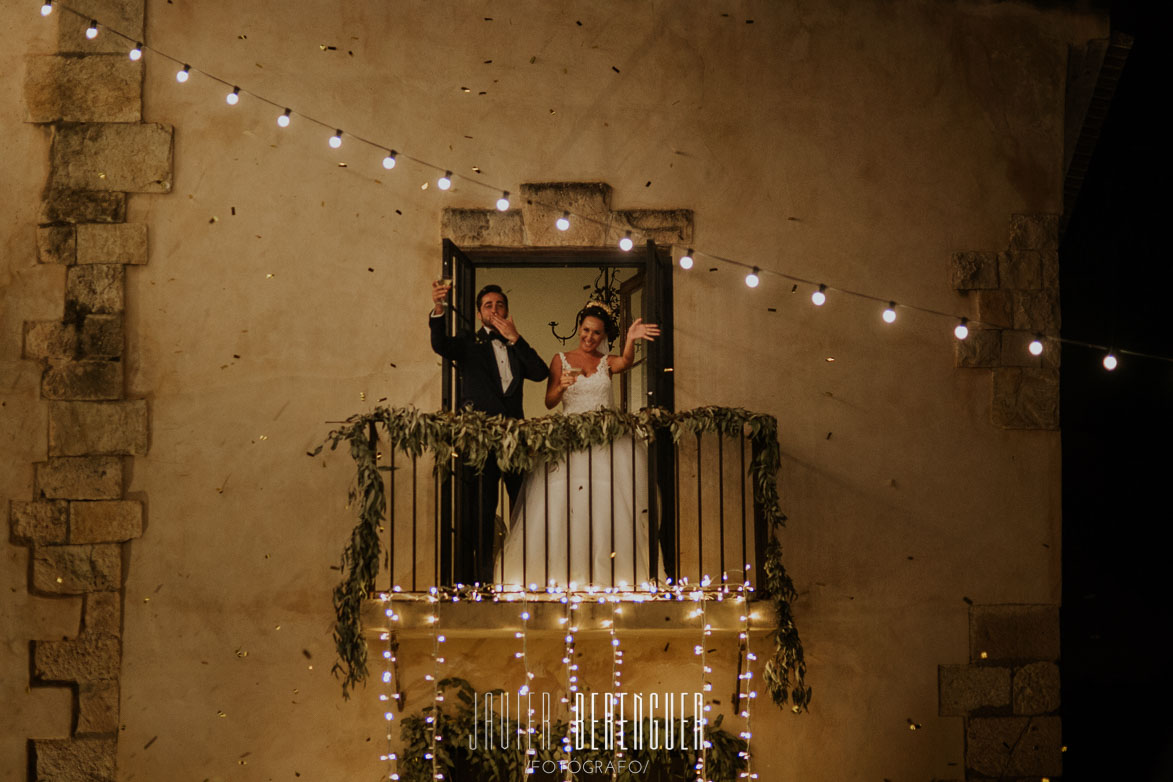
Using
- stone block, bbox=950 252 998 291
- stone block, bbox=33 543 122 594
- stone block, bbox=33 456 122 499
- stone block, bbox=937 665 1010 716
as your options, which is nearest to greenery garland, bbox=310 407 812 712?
stone block, bbox=937 665 1010 716

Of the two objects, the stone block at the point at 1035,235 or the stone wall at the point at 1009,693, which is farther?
the stone block at the point at 1035,235

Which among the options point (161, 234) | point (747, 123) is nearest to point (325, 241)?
point (161, 234)

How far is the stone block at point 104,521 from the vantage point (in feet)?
19.1

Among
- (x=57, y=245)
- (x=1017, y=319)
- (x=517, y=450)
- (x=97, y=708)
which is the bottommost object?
(x=97, y=708)

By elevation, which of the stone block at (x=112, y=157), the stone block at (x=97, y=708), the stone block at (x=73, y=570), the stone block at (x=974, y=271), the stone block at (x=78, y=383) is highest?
the stone block at (x=112, y=157)

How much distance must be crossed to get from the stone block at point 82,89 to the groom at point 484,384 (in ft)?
6.50

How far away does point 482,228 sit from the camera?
6.00 meters

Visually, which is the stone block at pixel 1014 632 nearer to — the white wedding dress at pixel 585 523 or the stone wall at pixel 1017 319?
the stone wall at pixel 1017 319

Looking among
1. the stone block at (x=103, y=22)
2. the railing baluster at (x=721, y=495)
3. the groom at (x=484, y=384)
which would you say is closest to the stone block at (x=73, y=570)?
the groom at (x=484, y=384)

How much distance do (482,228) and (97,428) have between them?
2.26 metres

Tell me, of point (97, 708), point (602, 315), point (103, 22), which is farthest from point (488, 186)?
point (97, 708)

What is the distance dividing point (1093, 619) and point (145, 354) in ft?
18.0

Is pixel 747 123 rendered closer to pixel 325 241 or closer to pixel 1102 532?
pixel 325 241

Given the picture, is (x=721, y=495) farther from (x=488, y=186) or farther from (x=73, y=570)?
(x=73, y=570)
